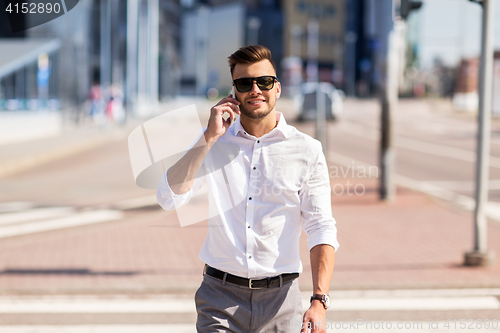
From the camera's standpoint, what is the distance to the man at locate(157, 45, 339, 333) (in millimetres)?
2627

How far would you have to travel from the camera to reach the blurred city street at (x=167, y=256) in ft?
18.1

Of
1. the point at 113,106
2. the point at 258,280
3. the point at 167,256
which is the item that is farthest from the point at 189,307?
the point at 113,106

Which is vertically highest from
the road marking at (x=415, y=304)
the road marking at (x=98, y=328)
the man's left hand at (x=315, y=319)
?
the man's left hand at (x=315, y=319)

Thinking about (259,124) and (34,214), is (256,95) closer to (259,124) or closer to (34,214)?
(259,124)

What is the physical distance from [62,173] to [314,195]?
14.5 metres

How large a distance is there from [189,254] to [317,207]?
5.11 m

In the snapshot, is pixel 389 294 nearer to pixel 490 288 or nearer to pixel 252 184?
pixel 490 288

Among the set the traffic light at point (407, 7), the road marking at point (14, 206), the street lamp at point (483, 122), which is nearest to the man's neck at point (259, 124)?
the street lamp at point (483, 122)

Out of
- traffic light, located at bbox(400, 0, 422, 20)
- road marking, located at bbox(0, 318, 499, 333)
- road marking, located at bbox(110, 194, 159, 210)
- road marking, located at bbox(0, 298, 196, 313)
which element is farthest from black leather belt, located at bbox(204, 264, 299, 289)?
road marking, located at bbox(110, 194, 159, 210)

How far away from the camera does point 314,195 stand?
267cm

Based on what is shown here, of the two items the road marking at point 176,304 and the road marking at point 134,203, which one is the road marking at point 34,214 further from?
the road marking at point 176,304

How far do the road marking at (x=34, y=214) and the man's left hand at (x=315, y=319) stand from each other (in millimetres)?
8081

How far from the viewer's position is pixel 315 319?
8.14 ft

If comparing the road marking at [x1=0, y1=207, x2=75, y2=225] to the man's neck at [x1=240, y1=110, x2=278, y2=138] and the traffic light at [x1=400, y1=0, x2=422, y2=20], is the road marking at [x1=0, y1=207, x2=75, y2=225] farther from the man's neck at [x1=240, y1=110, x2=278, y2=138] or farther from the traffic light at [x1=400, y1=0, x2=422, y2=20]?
the man's neck at [x1=240, y1=110, x2=278, y2=138]
